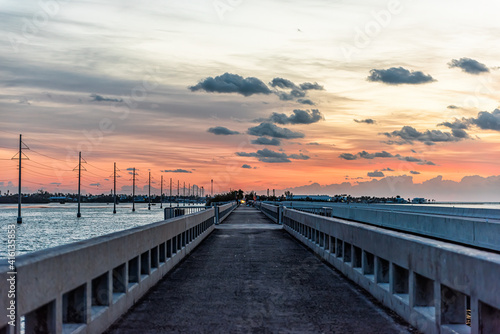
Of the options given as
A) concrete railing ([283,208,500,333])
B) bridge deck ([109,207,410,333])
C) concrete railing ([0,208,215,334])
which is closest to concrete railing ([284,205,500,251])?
bridge deck ([109,207,410,333])

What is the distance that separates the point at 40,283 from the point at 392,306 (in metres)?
6.17

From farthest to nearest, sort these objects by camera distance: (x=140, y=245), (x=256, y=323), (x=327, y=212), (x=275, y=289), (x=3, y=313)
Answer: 1. (x=327, y=212)
2. (x=275, y=289)
3. (x=140, y=245)
4. (x=256, y=323)
5. (x=3, y=313)

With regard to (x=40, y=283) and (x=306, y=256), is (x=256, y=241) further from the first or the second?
(x=40, y=283)

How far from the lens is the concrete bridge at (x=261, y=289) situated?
6.85 meters

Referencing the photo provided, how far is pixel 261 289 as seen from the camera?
12.9 m

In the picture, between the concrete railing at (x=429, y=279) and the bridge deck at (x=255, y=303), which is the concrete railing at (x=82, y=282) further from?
the concrete railing at (x=429, y=279)

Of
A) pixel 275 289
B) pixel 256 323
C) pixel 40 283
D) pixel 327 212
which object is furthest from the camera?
pixel 327 212

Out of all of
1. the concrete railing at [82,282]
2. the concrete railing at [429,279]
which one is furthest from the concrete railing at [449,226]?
the concrete railing at [82,282]

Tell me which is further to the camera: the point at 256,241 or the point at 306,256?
the point at 256,241

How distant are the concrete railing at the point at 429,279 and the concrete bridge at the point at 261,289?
0.6 inches

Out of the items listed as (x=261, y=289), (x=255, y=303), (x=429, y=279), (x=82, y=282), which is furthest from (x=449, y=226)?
(x=82, y=282)

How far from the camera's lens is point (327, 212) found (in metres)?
38.4

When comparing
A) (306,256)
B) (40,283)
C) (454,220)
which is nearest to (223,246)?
(306,256)

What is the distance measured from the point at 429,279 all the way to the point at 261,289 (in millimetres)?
4584
